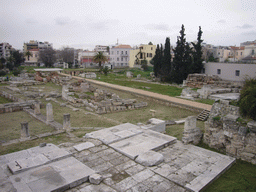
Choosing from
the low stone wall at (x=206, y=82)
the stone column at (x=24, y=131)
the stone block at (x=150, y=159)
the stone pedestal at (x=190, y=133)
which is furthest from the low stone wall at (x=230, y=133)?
the low stone wall at (x=206, y=82)

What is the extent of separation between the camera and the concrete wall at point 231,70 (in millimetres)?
22906

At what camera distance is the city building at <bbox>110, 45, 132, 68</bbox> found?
6209 cm

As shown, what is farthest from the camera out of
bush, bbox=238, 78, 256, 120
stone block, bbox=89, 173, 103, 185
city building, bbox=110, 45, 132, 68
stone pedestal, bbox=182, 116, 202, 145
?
city building, bbox=110, 45, 132, 68

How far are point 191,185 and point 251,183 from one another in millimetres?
2096

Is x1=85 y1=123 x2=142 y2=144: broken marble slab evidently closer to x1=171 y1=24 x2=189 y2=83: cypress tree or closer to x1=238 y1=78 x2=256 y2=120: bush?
x1=238 y1=78 x2=256 y2=120: bush

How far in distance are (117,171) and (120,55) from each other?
57308mm

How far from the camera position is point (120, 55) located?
62156mm

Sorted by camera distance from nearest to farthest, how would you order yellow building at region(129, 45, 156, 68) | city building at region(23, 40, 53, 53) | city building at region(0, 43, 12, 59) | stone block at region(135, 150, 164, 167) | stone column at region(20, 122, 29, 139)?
stone block at region(135, 150, 164, 167), stone column at region(20, 122, 29, 139), yellow building at region(129, 45, 156, 68), city building at region(0, 43, 12, 59), city building at region(23, 40, 53, 53)

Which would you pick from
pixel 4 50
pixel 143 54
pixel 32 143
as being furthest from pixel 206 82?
pixel 4 50

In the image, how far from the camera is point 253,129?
745cm

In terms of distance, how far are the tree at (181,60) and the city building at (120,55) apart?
3311 centimetres

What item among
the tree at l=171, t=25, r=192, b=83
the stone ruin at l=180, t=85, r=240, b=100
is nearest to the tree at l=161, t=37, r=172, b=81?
the tree at l=171, t=25, r=192, b=83

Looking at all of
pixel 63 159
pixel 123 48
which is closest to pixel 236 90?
pixel 63 159

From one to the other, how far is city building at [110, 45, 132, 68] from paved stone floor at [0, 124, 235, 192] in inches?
2185
